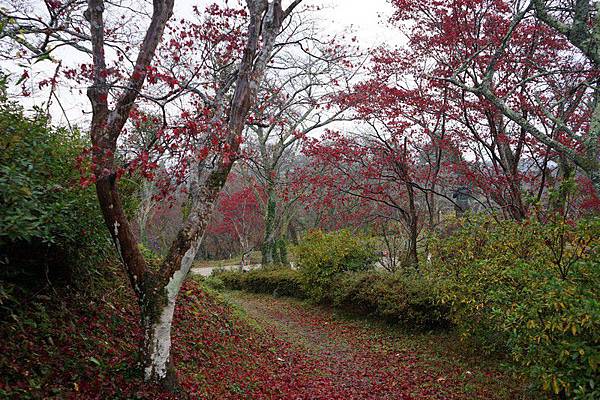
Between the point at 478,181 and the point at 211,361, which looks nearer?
the point at 211,361

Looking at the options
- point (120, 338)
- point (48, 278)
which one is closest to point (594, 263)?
point (120, 338)

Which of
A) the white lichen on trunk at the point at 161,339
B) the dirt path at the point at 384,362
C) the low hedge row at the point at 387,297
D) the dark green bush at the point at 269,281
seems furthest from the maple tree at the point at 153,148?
the dark green bush at the point at 269,281

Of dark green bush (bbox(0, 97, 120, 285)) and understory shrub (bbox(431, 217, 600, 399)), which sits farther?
understory shrub (bbox(431, 217, 600, 399))

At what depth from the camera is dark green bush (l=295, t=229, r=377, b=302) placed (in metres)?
10.6

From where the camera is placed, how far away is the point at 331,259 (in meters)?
10.6

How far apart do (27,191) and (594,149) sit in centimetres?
487

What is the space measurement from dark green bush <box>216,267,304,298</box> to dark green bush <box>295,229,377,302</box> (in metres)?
0.77

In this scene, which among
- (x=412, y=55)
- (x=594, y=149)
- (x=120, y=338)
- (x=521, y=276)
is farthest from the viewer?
(x=412, y=55)

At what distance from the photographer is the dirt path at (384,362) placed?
16.9ft

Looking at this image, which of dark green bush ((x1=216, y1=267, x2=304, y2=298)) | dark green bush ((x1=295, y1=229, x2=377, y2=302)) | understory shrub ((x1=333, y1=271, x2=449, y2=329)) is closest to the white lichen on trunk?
understory shrub ((x1=333, y1=271, x2=449, y2=329))

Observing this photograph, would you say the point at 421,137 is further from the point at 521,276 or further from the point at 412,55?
the point at 521,276

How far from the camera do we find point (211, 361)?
514cm

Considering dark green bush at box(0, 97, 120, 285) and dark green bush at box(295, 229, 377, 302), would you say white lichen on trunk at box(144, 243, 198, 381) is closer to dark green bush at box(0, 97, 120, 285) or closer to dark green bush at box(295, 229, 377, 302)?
dark green bush at box(0, 97, 120, 285)

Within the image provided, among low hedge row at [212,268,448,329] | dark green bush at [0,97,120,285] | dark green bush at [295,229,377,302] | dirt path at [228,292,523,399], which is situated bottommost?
dirt path at [228,292,523,399]
